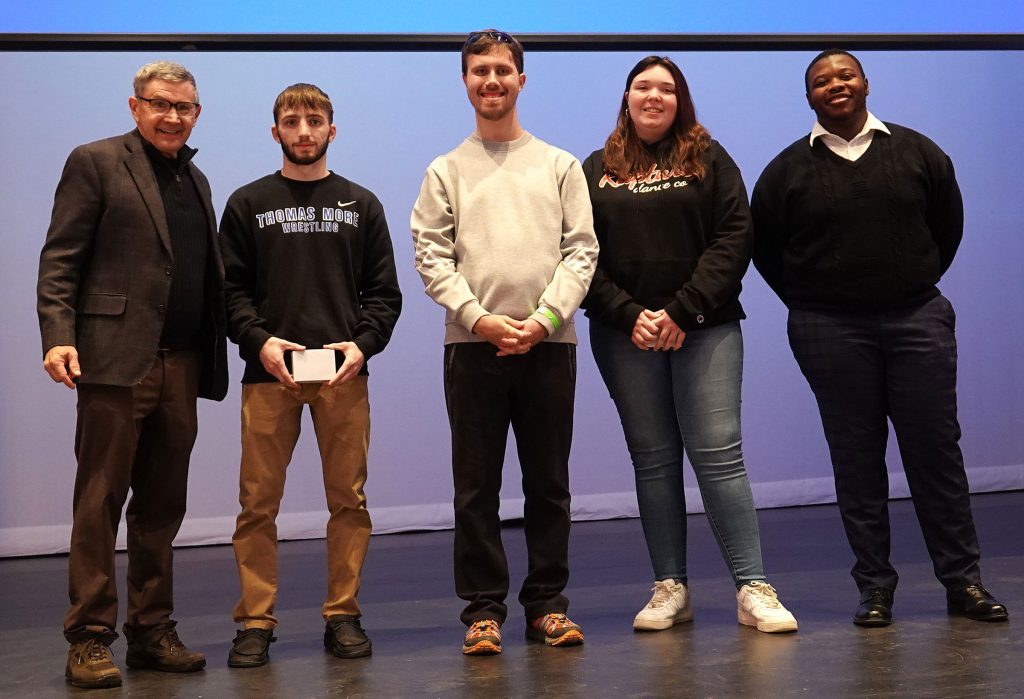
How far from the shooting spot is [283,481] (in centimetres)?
263

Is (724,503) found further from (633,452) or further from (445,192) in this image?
(445,192)

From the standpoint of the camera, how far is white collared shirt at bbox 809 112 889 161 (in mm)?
2787

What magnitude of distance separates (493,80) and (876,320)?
3.56 ft

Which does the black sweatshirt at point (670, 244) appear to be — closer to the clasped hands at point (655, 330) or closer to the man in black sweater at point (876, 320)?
the clasped hands at point (655, 330)

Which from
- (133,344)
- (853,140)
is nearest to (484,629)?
(133,344)

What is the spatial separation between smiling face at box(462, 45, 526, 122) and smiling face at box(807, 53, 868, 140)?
753 mm

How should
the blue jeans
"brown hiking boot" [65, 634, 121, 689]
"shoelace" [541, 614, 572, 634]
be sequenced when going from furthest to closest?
1. the blue jeans
2. "shoelace" [541, 614, 572, 634]
3. "brown hiking boot" [65, 634, 121, 689]

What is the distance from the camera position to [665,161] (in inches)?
110

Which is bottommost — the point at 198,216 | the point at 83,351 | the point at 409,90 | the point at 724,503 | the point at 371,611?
the point at 371,611

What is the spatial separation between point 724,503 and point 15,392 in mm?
3050

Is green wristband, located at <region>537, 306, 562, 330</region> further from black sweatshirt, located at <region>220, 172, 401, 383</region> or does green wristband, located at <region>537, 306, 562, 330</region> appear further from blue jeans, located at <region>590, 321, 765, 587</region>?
black sweatshirt, located at <region>220, 172, 401, 383</region>

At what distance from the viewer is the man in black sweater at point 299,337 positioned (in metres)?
2.61

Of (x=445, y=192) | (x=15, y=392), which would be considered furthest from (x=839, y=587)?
(x=15, y=392)

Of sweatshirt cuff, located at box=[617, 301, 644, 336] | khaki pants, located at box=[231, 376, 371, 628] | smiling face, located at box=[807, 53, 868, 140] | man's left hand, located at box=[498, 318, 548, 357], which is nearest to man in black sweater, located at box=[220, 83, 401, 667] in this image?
khaki pants, located at box=[231, 376, 371, 628]
